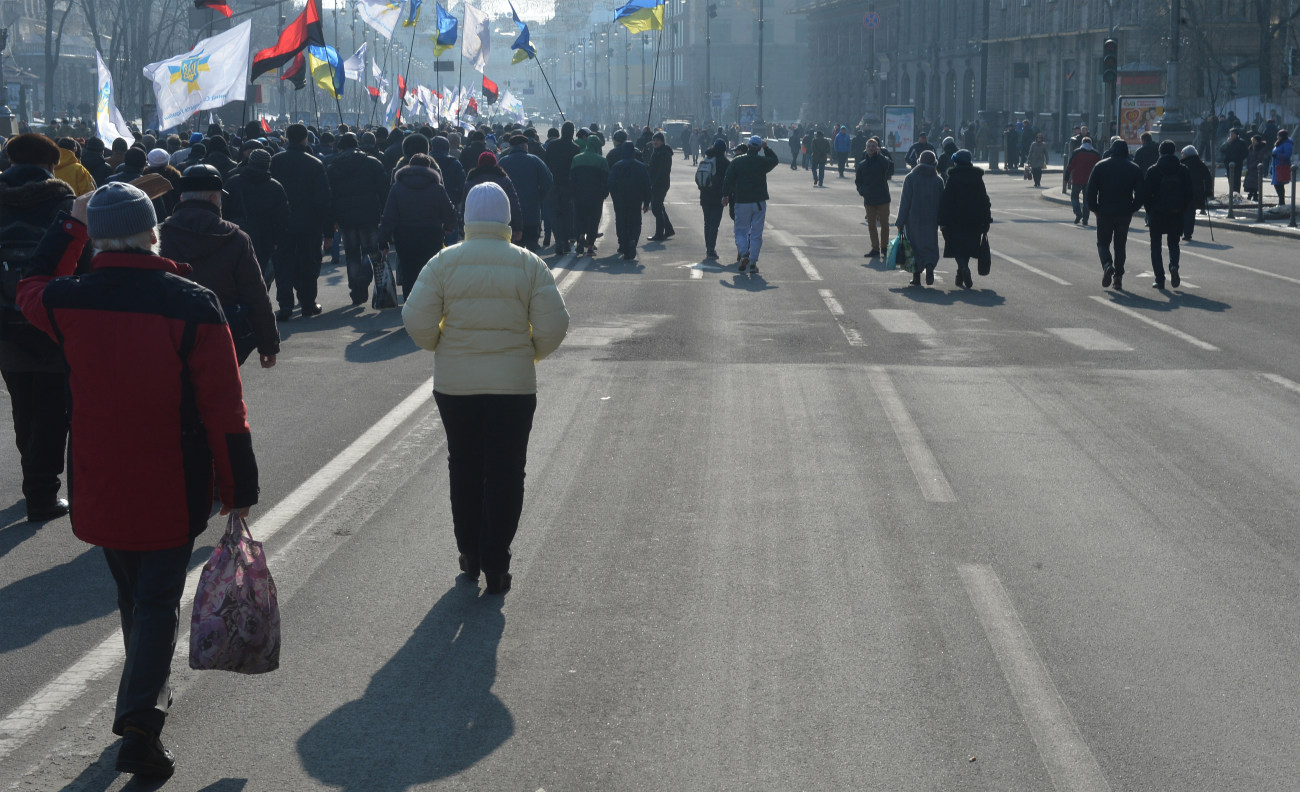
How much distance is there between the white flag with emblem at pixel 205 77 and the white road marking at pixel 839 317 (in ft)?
33.1

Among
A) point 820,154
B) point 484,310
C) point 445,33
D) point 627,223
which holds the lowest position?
point 484,310

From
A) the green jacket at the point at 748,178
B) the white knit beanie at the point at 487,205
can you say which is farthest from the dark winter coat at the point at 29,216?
the green jacket at the point at 748,178

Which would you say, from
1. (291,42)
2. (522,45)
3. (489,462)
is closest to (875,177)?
(291,42)

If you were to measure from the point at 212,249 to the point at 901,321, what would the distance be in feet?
29.0

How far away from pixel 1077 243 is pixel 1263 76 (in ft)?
83.3

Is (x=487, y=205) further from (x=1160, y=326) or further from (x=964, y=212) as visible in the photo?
(x=964, y=212)

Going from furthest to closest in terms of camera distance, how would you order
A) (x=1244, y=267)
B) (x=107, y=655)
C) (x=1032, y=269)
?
(x=1244, y=267)
(x=1032, y=269)
(x=107, y=655)

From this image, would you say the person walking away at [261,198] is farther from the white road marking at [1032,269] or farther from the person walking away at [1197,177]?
the person walking away at [1197,177]

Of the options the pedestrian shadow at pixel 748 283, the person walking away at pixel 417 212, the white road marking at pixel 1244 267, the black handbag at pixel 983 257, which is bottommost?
the pedestrian shadow at pixel 748 283

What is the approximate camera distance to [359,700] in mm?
4941

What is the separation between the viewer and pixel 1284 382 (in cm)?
1150

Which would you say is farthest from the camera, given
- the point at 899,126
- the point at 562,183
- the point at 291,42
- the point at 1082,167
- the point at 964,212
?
the point at 899,126

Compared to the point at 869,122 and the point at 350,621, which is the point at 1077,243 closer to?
the point at 350,621

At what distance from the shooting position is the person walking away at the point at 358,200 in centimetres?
1568
